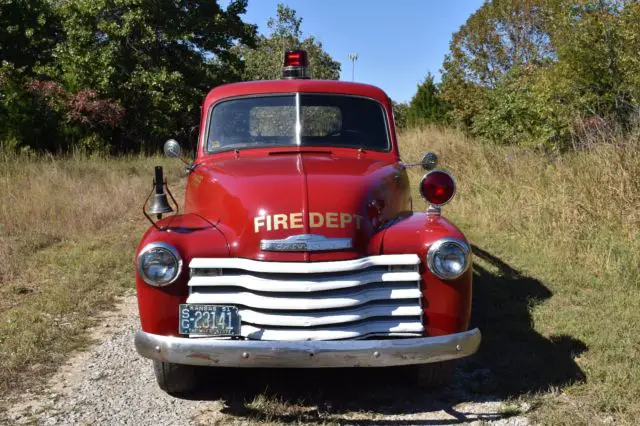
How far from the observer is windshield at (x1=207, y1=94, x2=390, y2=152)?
471cm

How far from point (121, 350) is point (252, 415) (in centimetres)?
155

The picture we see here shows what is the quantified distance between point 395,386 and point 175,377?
54.3 inches

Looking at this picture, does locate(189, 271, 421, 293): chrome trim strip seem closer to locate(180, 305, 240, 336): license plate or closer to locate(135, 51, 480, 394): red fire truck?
locate(135, 51, 480, 394): red fire truck

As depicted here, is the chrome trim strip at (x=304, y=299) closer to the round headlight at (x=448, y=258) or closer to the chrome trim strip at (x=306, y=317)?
the chrome trim strip at (x=306, y=317)

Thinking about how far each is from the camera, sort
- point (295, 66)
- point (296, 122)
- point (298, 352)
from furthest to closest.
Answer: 1. point (295, 66)
2. point (296, 122)
3. point (298, 352)

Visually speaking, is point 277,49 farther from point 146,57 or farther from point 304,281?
point 304,281

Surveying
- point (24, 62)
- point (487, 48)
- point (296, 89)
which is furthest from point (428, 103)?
point (296, 89)

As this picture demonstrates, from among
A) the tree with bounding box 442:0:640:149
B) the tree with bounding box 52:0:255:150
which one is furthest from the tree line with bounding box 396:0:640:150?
the tree with bounding box 52:0:255:150

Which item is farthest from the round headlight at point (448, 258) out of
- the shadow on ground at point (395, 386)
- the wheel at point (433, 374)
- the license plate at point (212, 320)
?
the license plate at point (212, 320)

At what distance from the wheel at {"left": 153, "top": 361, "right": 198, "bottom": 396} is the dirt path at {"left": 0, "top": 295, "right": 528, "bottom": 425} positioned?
70 millimetres

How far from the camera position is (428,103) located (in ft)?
87.0

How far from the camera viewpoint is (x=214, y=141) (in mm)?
4855

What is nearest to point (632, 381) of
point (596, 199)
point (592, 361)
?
point (592, 361)

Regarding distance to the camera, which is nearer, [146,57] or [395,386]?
[395,386]
